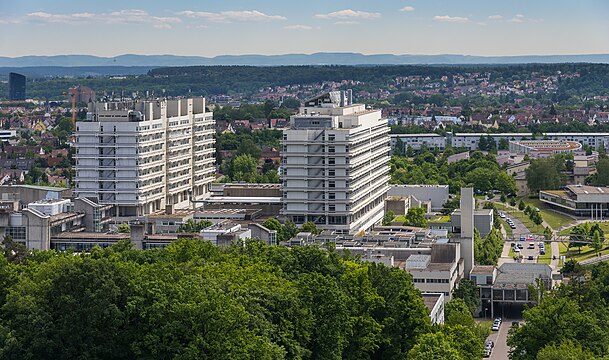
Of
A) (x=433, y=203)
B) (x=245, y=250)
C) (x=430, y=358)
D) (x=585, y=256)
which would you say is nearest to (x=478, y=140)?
(x=433, y=203)

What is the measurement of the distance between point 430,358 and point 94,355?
881 cm

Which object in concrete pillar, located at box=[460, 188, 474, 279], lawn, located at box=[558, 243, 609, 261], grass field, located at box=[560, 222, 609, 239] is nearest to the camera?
concrete pillar, located at box=[460, 188, 474, 279]

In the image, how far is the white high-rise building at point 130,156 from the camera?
71250 millimetres

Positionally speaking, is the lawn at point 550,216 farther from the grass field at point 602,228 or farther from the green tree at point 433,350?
the green tree at point 433,350

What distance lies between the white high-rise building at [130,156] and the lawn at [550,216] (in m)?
23.3

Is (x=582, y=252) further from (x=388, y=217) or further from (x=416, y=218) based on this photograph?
(x=388, y=217)

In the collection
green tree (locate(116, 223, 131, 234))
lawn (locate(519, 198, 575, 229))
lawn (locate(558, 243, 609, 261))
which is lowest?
lawn (locate(558, 243, 609, 261))

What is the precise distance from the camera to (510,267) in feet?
197

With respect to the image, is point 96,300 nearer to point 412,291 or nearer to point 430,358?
point 430,358

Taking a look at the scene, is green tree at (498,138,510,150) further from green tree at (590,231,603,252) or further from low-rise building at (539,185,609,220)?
green tree at (590,231,603,252)

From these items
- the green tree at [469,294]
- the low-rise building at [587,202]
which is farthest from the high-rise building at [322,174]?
the low-rise building at [587,202]

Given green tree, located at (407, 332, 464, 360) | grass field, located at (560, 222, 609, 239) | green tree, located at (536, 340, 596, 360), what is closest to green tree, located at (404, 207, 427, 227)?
grass field, located at (560, 222, 609, 239)

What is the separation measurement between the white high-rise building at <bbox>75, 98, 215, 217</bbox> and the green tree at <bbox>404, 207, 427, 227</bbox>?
13163 mm

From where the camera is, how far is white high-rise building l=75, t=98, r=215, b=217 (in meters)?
71.2
